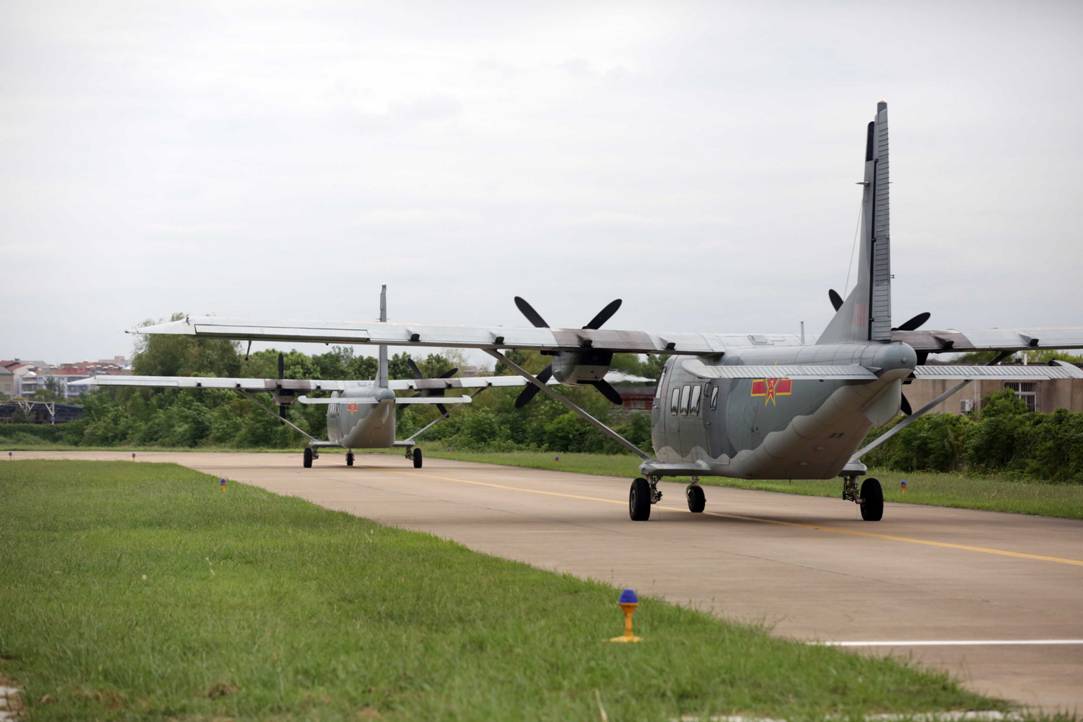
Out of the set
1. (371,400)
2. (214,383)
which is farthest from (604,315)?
(214,383)

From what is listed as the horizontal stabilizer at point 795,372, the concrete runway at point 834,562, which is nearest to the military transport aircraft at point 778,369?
the horizontal stabilizer at point 795,372

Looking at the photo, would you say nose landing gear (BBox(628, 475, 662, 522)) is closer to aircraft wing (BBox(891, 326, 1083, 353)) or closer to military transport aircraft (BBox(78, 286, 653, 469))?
aircraft wing (BBox(891, 326, 1083, 353))

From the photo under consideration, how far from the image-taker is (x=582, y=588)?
14.0 metres

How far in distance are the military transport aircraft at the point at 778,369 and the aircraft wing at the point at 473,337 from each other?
0.08 ft

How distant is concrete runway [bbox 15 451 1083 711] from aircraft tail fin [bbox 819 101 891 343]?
10.7ft

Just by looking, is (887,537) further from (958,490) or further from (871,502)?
(958,490)

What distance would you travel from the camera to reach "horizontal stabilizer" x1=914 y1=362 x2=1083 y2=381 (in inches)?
938

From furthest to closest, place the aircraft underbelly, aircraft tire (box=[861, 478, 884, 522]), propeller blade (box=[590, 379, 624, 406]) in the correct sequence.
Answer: the aircraft underbelly
propeller blade (box=[590, 379, 624, 406])
aircraft tire (box=[861, 478, 884, 522])

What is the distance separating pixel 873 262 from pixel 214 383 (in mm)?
42334

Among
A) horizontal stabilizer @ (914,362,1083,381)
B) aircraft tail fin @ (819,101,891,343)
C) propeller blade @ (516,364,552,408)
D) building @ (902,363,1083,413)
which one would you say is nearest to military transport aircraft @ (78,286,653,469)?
building @ (902,363,1083,413)

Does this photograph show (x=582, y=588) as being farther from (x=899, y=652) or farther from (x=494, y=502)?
(x=494, y=502)

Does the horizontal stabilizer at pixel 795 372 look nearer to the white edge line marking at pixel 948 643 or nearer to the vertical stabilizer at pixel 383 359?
the white edge line marking at pixel 948 643

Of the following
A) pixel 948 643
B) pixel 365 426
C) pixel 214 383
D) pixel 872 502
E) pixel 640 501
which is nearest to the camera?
pixel 948 643

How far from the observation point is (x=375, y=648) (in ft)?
33.6
